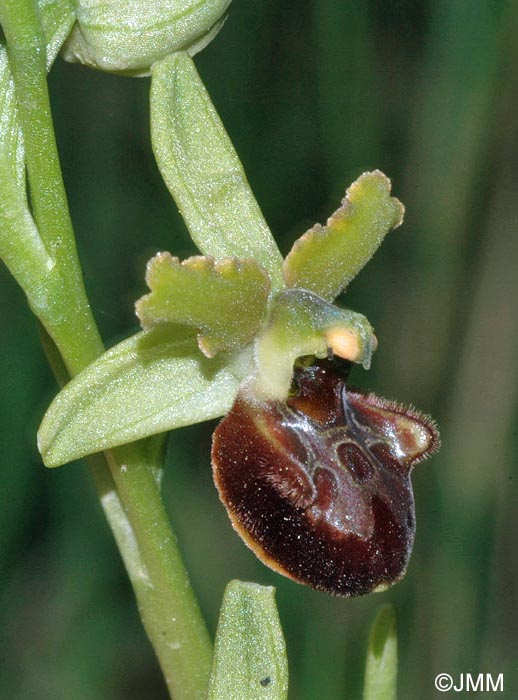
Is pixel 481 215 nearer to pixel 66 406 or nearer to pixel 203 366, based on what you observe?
pixel 203 366

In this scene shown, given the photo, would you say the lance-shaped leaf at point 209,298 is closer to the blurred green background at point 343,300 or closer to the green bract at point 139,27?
the green bract at point 139,27

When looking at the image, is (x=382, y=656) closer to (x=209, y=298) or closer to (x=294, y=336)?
(x=294, y=336)

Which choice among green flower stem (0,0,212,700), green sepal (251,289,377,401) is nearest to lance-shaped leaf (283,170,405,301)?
green sepal (251,289,377,401)

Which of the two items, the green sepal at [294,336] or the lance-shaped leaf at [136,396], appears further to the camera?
the green sepal at [294,336]
